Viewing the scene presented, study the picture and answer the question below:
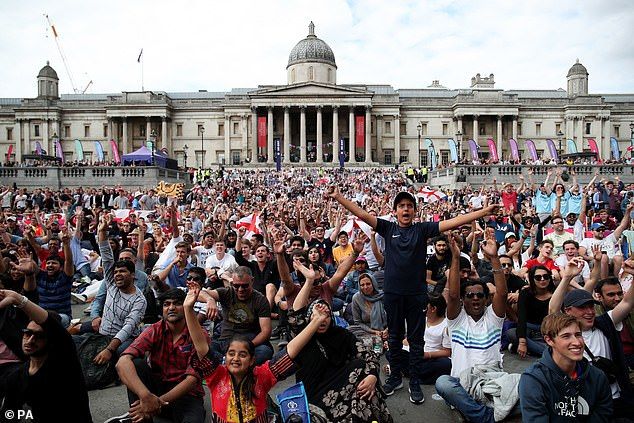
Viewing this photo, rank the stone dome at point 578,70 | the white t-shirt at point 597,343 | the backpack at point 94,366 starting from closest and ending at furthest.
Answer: the white t-shirt at point 597,343, the backpack at point 94,366, the stone dome at point 578,70

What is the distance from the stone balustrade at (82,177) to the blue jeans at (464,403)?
1329 inches

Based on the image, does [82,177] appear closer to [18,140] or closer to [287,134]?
[287,134]

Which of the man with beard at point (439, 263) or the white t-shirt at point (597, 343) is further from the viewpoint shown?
the man with beard at point (439, 263)

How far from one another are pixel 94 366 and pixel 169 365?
184 centimetres

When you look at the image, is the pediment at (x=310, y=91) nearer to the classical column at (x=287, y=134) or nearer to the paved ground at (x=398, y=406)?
the classical column at (x=287, y=134)

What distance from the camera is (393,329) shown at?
580 centimetres

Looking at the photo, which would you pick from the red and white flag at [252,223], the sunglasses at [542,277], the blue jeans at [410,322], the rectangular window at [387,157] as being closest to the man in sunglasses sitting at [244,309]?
the blue jeans at [410,322]

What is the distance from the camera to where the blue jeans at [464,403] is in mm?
5207

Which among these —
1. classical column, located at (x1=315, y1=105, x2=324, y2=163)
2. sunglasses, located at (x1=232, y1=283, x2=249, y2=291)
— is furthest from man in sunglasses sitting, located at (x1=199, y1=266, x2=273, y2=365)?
classical column, located at (x1=315, y1=105, x2=324, y2=163)

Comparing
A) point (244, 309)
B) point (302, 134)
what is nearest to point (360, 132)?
point (302, 134)

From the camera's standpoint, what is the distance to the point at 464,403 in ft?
17.3

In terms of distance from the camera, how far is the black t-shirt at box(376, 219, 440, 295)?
5.65 metres

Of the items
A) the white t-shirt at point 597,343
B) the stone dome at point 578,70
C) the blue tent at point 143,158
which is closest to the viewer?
the white t-shirt at point 597,343

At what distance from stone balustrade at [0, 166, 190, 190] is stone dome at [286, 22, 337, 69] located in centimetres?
4165
